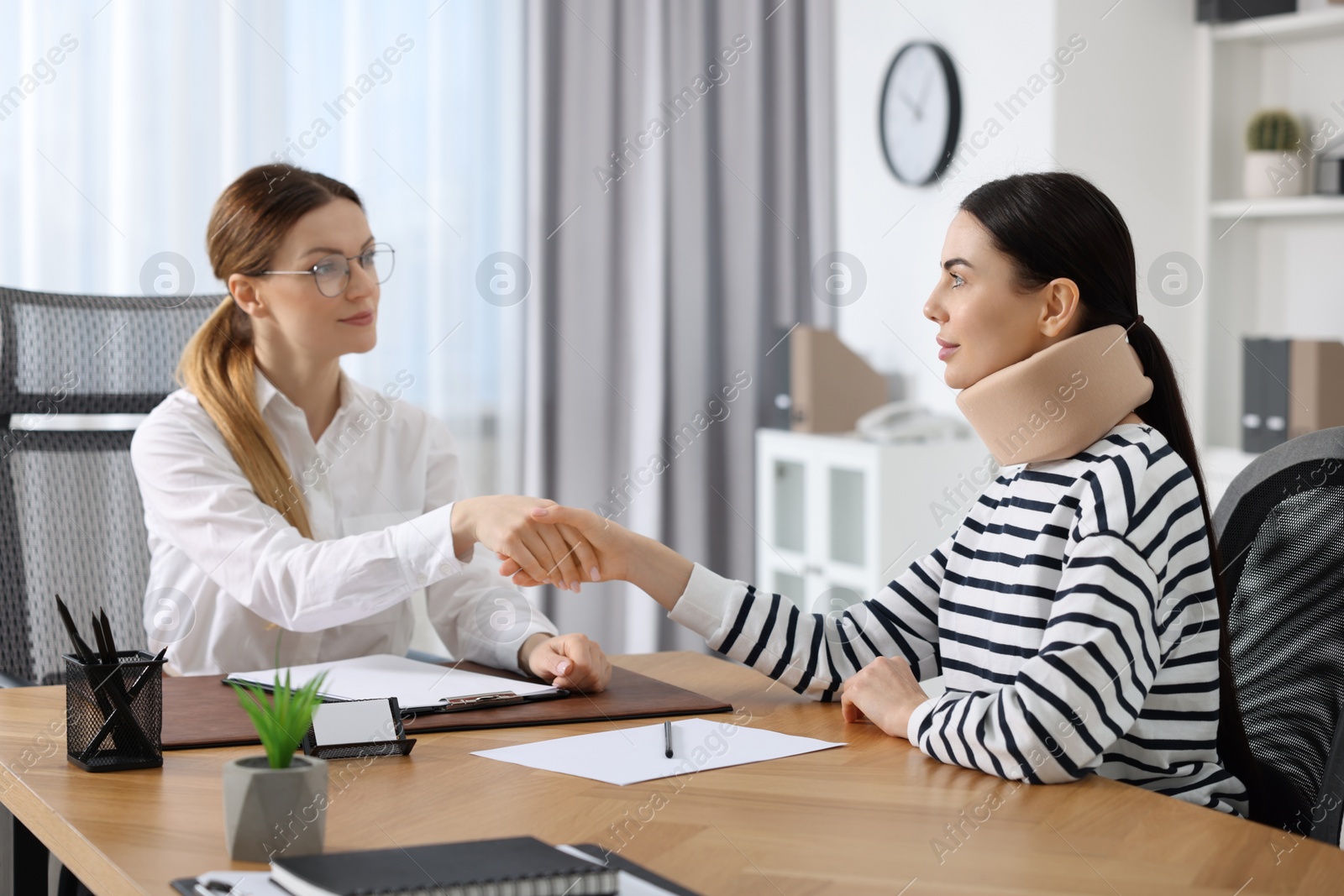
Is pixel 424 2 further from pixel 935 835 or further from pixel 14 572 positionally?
pixel 935 835

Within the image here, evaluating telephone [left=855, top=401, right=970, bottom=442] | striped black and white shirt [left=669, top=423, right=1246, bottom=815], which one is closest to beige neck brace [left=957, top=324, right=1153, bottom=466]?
striped black and white shirt [left=669, top=423, right=1246, bottom=815]

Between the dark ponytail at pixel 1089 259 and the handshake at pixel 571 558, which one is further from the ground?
the dark ponytail at pixel 1089 259

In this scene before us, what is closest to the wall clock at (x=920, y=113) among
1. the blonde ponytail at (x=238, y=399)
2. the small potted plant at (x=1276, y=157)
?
the small potted plant at (x=1276, y=157)

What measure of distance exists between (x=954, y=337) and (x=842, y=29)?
2658mm

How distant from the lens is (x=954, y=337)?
4.22ft

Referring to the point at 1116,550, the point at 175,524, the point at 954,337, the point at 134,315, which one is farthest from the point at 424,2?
the point at 1116,550

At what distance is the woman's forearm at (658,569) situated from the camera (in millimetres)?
1390

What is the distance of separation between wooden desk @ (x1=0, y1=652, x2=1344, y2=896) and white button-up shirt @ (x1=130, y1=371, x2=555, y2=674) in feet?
1.26

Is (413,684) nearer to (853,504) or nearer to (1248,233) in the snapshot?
(853,504)

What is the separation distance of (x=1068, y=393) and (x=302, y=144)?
2.41 meters

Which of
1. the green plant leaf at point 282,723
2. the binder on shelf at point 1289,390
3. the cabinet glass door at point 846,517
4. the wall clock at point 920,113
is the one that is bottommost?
the cabinet glass door at point 846,517

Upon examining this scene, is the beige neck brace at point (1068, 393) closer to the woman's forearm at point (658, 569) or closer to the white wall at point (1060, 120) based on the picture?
the woman's forearm at point (658, 569)

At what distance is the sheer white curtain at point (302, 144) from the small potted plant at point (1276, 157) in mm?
1843

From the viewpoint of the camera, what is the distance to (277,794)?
2.77ft
